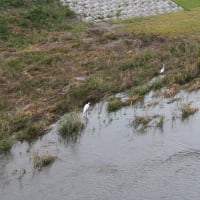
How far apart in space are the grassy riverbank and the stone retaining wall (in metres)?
1.68

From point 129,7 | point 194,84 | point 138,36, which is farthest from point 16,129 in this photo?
point 129,7

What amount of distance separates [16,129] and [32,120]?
779 millimetres

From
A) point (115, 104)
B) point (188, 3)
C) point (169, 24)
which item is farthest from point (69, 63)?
point (188, 3)

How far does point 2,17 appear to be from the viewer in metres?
31.5

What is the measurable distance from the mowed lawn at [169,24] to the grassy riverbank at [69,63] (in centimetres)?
12

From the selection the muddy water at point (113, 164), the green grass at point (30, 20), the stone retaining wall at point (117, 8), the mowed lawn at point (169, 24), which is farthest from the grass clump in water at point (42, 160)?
the stone retaining wall at point (117, 8)

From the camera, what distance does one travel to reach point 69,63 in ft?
83.1

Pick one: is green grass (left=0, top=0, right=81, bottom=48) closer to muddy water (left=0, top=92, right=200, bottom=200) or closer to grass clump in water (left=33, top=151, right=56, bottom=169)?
muddy water (left=0, top=92, right=200, bottom=200)

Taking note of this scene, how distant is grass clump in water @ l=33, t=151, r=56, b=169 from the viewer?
51.6 ft

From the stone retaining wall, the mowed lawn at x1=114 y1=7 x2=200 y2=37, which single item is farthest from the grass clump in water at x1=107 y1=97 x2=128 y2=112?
the stone retaining wall

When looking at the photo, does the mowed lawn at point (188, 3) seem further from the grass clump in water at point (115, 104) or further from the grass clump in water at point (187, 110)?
the grass clump in water at point (187, 110)

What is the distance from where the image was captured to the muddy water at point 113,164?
14203mm

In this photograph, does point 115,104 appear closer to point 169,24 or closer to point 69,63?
point 69,63

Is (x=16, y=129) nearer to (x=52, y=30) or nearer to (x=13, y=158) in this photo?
(x=13, y=158)
